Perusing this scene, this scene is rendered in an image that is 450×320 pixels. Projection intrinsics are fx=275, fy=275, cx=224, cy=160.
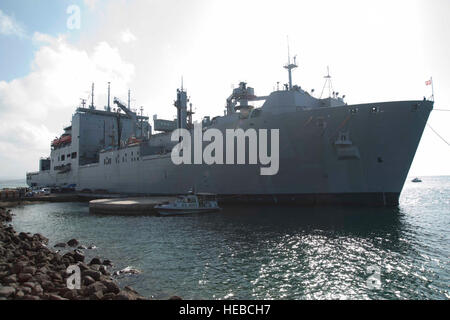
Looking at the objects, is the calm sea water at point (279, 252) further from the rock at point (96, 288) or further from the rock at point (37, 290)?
the rock at point (37, 290)

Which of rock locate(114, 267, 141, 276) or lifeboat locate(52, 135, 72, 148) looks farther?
lifeboat locate(52, 135, 72, 148)

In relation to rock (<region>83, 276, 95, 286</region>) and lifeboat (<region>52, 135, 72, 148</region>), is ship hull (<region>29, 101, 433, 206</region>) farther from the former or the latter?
lifeboat (<region>52, 135, 72, 148</region>)

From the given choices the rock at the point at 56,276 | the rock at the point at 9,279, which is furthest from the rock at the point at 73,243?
the rock at the point at 9,279

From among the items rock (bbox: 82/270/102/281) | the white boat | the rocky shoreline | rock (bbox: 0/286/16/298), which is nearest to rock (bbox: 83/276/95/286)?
the rocky shoreline

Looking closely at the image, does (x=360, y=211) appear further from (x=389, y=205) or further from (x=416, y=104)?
(x=416, y=104)

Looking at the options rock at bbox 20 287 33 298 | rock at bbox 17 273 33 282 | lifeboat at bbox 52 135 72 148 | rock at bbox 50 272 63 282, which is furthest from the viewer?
lifeboat at bbox 52 135 72 148

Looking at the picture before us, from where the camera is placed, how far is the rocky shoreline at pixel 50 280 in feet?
22.9

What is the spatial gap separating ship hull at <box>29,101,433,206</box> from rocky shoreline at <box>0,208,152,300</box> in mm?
16126

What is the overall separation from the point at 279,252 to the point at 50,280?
337 inches

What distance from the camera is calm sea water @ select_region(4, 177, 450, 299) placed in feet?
28.4

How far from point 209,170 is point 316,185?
10.3m

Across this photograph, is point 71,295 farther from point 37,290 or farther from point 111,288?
point 111,288

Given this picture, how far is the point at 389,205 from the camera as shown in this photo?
22.7 meters
